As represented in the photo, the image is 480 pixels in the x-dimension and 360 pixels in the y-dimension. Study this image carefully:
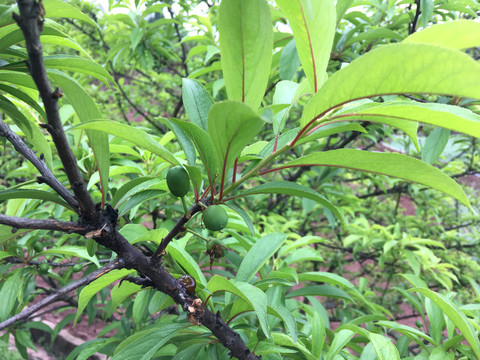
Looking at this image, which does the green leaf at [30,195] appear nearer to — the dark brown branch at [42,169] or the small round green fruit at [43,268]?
the dark brown branch at [42,169]

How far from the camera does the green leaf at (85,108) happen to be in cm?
63

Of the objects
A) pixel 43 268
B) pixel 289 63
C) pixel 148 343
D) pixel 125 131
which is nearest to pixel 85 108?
pixel 125 131

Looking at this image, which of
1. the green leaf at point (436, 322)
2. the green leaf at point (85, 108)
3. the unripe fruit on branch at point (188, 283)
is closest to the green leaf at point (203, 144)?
the green leaf at point (85, 108)

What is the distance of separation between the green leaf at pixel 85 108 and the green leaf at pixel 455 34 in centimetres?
55

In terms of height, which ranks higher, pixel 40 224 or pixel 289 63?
pixel 289 63

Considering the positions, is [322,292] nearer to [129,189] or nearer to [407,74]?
[129,189]

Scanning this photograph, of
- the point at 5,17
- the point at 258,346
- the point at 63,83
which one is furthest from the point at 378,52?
the point at 258,346

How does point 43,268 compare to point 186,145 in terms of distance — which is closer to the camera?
point 186,145

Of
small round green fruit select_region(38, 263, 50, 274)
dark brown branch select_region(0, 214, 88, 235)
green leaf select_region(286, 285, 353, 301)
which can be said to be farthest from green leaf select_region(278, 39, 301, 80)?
small round green fruit select_region(38, 263, 50, 274)

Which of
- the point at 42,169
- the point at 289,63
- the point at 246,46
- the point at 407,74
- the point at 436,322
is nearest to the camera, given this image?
the point at 407,74

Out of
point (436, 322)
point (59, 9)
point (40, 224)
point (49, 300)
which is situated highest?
point (59, 9)

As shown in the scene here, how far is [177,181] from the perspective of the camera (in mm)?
675

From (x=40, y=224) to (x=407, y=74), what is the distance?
1.96 ft

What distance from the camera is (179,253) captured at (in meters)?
0.88
